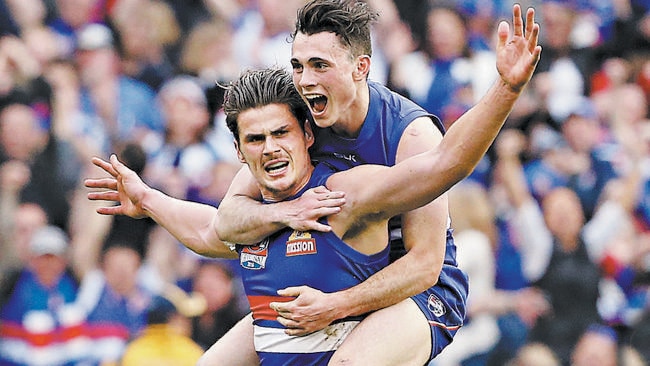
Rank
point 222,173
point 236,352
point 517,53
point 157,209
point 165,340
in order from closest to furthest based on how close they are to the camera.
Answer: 1. point 517,53
2. point 236,352
3. point 157,209
4. point 165,340
5. point 222,173

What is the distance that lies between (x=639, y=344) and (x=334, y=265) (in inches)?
223

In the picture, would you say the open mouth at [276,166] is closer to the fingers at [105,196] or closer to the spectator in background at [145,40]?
the fingers at [105,196]

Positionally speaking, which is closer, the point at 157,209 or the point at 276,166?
the point at 276,166

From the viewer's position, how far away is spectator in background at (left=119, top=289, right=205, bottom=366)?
29.7 feet

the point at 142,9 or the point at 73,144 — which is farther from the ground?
the point at 142,9

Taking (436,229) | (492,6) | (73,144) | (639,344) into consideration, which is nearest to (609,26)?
(492,6)

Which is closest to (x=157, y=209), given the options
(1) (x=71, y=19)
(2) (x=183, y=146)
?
(2) (x=183, y=146)

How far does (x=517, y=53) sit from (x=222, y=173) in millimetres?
4977

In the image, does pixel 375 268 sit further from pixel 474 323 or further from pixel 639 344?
pixel 639 344

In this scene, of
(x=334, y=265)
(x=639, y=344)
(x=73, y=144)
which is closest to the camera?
(x=334, y=265)

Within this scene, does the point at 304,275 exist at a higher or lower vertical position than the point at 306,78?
lower

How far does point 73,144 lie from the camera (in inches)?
392

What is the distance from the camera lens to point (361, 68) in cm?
599

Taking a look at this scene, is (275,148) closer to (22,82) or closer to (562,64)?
(22,82)
